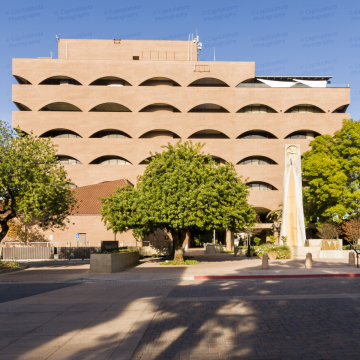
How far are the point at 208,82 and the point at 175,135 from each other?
10.6 meters

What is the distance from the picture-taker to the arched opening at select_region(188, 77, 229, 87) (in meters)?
60.2

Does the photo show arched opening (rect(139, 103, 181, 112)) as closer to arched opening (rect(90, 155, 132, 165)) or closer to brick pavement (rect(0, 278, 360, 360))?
arched opening (rect(90, 155, 132, 165))

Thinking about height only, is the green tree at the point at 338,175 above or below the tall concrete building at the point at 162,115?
below

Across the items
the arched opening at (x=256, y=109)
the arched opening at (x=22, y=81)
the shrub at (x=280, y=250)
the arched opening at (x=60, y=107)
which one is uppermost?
the arched opening at (x=22, y=81)

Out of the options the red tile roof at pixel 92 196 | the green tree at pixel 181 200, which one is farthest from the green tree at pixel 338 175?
the red tile roof at pixel 92 196

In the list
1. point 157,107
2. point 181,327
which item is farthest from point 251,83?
point 181,327

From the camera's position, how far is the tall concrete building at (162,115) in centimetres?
5531

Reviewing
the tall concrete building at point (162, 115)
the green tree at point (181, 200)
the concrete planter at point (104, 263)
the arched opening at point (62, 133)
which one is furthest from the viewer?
the arched opening at point (62, 133)

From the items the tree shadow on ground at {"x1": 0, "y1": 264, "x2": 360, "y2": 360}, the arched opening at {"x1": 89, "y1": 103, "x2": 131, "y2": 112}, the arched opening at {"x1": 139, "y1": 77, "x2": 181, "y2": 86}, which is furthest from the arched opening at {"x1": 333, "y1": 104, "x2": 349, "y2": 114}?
the tree shadow on ground at {"x1": 0, "y1": 264, "x2": 360, "y2": 360}

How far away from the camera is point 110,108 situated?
196ft

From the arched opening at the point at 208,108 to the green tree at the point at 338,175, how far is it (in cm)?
2035

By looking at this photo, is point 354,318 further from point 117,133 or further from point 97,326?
point 117,133

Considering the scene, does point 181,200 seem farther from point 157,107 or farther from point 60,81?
point 60,81

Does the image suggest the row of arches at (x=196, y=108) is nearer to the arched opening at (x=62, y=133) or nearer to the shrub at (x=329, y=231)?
the arched opening at (x=62, y=133)
